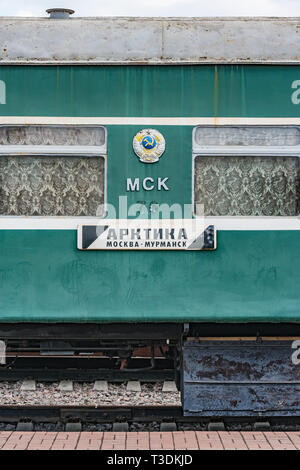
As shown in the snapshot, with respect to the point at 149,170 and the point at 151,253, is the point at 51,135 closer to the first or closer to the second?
the point at 149,170

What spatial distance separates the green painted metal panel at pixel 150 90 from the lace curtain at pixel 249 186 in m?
0.37

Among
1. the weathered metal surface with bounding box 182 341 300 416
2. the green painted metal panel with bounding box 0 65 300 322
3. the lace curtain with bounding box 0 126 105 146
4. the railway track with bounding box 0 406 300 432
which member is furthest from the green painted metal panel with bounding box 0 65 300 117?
the railway track with bounding box 0 406 300 432

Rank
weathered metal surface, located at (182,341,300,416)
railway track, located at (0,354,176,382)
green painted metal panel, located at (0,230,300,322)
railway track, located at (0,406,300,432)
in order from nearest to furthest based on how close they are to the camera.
→ green painted metal panel, located at (0,230,300,322) < weathered metal surface, located at (182,341,300,416) < railway track, located at (0,406,300,432) < railway track, located at (0,354,176,382)

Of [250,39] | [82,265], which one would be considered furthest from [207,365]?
[250,39]

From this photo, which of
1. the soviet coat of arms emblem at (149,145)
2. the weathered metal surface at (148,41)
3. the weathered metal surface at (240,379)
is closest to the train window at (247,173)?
the soviet coat of arms emblem at (149,145)

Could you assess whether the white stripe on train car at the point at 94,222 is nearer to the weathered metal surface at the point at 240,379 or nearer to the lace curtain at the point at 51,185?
the lace curtain at the point at 51,185

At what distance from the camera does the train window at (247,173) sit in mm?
5410

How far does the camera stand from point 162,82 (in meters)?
5.39

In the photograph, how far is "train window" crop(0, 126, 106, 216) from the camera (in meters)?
→ 5.40

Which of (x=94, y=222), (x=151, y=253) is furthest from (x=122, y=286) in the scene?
(x=94, y=222)

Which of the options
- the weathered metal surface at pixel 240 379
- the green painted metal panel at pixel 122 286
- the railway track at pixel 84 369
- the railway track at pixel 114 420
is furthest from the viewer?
the railway track at pixel 84 369

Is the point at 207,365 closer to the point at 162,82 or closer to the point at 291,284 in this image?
the point at 291,284
